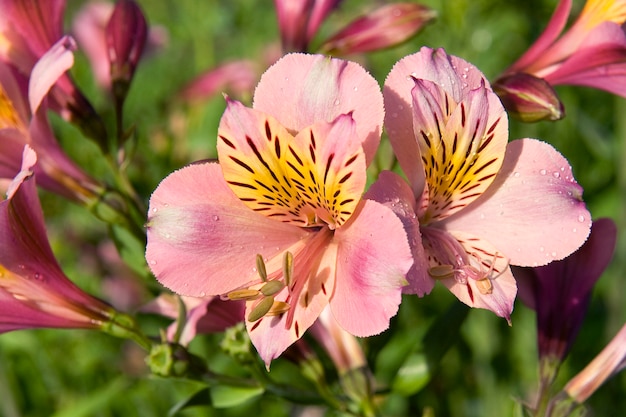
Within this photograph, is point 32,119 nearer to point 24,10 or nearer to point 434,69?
point 24,10

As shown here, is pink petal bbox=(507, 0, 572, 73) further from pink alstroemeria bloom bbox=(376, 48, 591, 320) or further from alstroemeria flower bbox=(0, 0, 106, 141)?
alstroemeria flower bbox=(0, 0, 106, 141)

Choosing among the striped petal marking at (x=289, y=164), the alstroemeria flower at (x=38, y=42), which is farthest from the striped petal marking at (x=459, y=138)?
the alstroemeria flower at (x=38, y=42)

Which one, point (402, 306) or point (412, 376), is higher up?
point (412, 376)

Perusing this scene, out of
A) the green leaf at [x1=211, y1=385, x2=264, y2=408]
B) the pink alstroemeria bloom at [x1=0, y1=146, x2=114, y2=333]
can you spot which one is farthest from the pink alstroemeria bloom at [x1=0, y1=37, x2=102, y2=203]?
the green leaf at [x1=211, y1=385, x2=264, y2=408]

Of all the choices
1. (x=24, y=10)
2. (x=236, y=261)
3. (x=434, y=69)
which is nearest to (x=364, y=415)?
(x=236, y=261)

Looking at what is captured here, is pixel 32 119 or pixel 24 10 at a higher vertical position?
pixel 24 10

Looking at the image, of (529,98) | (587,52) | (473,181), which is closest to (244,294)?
(473,181)

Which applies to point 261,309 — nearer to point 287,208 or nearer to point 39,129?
point 287,208
